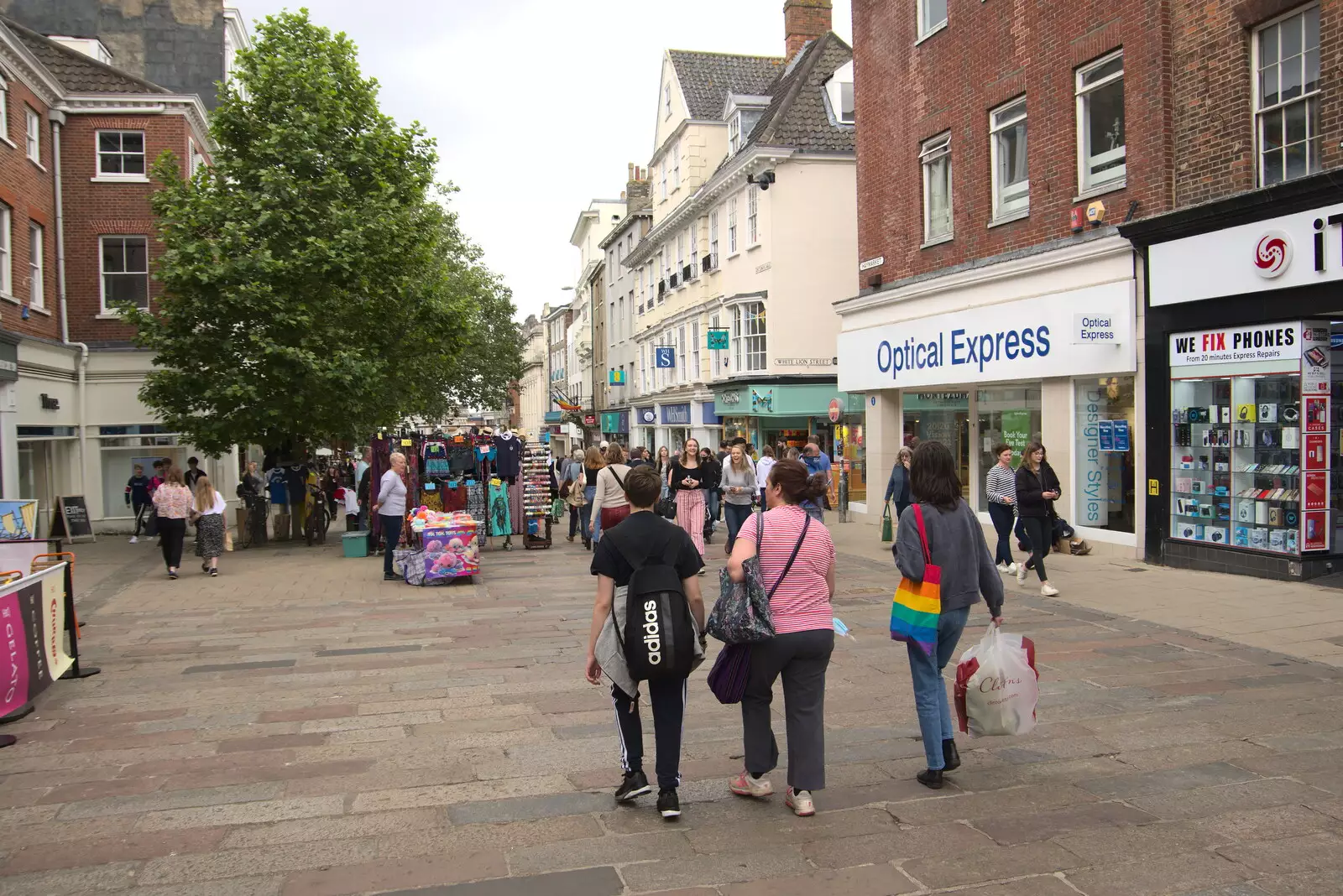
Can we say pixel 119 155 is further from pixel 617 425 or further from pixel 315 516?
pixel 617 425

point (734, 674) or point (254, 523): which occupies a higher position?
point (734, 674)

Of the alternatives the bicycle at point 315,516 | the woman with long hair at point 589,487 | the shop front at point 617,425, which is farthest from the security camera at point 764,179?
the shop front at point 617,425

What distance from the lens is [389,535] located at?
1444 cm

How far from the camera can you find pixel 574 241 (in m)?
67.2

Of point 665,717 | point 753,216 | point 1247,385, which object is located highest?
point 753,216

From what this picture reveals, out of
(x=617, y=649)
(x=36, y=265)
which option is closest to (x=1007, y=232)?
(x=617, y=649)

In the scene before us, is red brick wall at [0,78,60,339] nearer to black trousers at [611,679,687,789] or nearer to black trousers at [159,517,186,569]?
black trousers at [159,517,186,569]

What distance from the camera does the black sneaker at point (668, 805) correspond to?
491 centimetres

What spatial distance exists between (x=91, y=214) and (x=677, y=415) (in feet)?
67.8

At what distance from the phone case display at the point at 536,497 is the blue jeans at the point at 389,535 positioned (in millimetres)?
3778

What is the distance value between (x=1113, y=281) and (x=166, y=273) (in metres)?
15.7

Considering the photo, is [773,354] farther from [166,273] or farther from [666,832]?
[666,832]

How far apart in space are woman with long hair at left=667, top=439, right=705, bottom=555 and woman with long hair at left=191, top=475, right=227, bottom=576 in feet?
22.4

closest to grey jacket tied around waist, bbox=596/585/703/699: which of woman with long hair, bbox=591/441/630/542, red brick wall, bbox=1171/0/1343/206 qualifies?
woman with long hair, bbox=591/441/630/542
